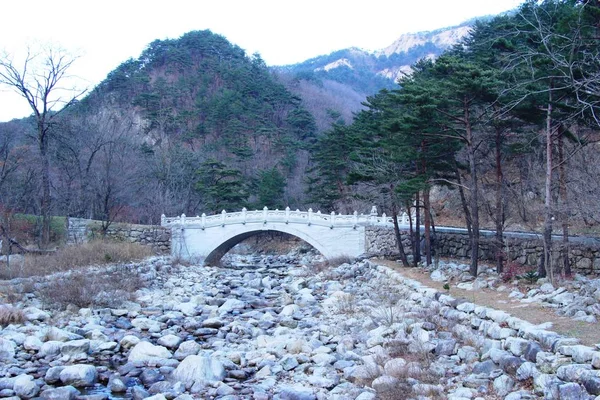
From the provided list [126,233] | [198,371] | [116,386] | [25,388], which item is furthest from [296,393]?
[126,233]

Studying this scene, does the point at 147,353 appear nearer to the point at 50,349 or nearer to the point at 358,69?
the point at 50,349

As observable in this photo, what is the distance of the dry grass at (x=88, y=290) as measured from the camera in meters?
14.3

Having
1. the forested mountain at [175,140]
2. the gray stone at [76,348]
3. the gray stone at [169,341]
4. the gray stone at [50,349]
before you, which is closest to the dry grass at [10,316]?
the gray stone at [50,349]

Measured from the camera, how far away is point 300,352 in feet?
34.4

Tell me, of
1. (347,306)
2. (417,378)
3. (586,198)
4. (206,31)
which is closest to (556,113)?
(586,198)

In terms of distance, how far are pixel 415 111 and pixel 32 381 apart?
11.9m

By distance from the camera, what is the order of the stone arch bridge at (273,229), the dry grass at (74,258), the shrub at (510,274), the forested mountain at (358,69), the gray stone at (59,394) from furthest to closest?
the forested mountain at (358,69)
the stone arch bridge at (273,229)
the dry grass at (74,258)
the shrub at (510,274)
the gray stone at (59,394)

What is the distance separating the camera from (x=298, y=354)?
33.7 feet

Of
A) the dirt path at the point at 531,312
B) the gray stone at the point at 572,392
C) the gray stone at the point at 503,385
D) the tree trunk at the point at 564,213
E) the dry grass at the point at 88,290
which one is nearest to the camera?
the gray stone at the point at 572,392

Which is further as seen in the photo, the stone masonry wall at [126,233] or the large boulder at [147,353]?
the stone masonry wall at [126,233]

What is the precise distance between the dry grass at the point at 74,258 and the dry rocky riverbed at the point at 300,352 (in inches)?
127

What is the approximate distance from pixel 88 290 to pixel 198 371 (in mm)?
7217

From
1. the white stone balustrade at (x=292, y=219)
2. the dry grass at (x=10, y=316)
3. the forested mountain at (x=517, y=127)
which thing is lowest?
the dry grass at (x=10, y=316)

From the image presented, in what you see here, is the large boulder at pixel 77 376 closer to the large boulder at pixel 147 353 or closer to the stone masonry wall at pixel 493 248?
the large boulder at pixel 147 353
